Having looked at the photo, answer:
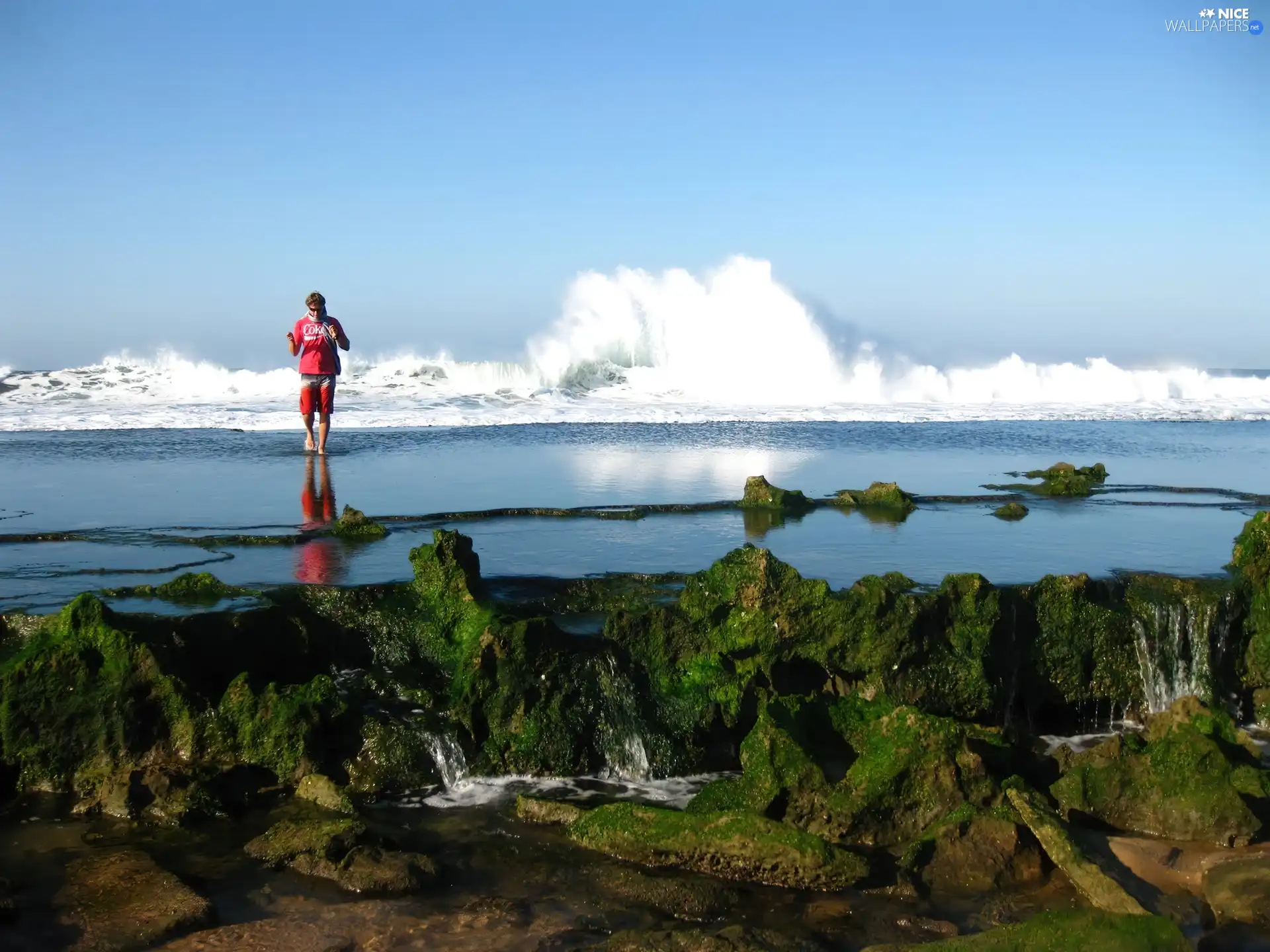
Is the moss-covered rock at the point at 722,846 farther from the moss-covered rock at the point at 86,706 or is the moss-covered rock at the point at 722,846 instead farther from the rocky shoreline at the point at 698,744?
the moss-covered rock at the point at 86,706

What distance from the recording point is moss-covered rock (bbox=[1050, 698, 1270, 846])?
451 centimetres

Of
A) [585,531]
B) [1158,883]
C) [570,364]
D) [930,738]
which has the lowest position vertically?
[1158,883]

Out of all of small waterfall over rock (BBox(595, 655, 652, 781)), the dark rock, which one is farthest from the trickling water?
the dark rock

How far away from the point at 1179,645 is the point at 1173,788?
1838 mm

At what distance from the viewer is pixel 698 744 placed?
5.38m

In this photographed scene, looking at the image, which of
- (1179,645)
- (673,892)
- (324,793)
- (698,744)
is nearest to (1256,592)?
(1179,645)

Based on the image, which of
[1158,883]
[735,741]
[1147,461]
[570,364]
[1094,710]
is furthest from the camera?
[570,364]

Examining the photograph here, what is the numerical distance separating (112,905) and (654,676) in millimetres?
2577

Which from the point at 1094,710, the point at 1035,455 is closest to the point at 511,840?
the point at 1094,710

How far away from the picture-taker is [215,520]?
26.6 feet

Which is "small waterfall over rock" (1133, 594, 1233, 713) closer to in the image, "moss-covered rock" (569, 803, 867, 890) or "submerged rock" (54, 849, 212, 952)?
"moss-covered rock" (569, 803, 867, 890)

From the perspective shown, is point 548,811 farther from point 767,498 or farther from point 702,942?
point 767,498

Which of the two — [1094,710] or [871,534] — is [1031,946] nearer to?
[1094,710]

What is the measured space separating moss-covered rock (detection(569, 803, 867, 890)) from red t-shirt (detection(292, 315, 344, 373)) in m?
8.25
